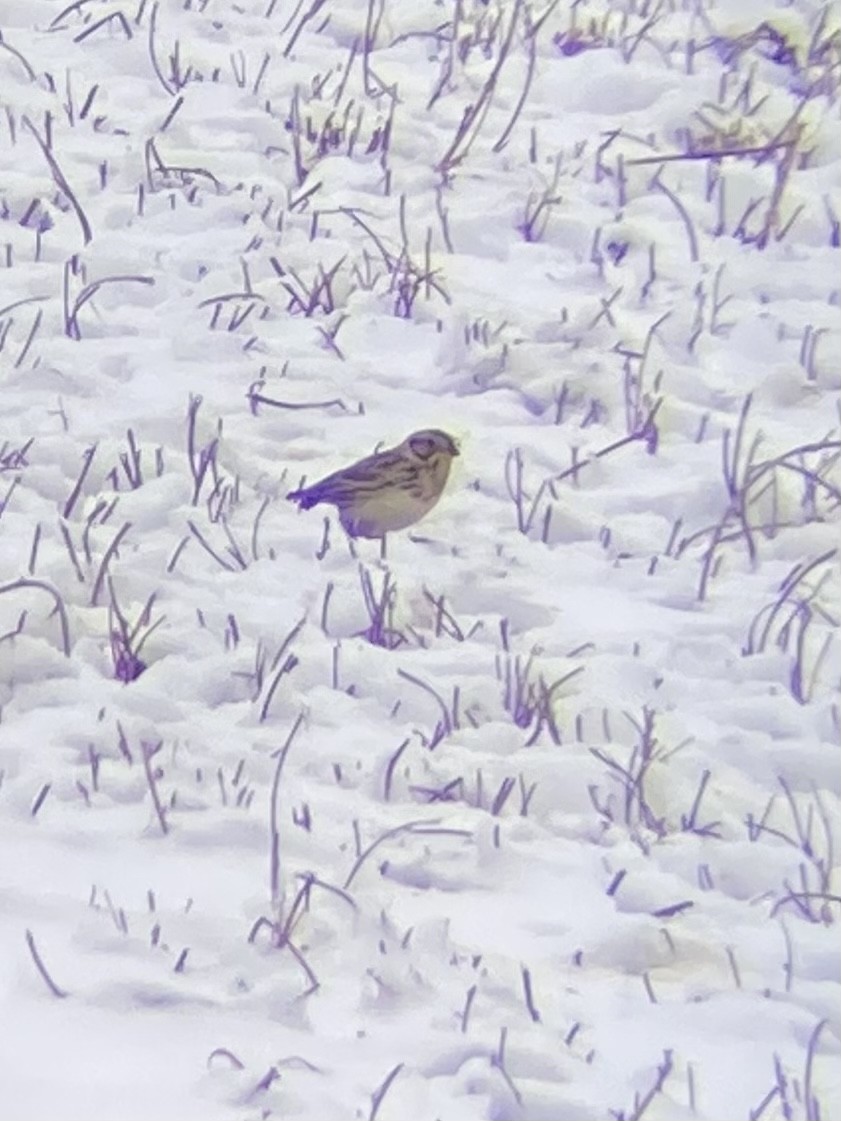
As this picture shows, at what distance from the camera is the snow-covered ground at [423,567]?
399 centimetres

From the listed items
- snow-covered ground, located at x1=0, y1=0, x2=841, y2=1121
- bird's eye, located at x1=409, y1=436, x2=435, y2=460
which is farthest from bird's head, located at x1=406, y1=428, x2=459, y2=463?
snow-covered ground, located at x1=0, y1=0, x2=841, y2=1121

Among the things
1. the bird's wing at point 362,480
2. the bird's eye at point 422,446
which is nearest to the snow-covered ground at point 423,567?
the bird's wing at point 362,480

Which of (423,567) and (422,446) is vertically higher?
(422,446)

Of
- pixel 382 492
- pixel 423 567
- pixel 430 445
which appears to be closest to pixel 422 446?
pixel 430 445

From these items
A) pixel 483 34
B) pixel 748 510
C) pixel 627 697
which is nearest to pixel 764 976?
pixel 627 697

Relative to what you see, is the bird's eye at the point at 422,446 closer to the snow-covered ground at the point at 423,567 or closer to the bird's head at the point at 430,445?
the bird's head at the point at 430,445

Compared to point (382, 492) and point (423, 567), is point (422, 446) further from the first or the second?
point (423, 567)

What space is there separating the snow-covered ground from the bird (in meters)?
0.08

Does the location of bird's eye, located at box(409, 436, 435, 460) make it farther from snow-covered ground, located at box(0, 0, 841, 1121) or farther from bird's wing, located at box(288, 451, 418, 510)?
snow-covered ground, located at box(0, 0, 841, 1121)

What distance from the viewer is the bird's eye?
5.75 metres

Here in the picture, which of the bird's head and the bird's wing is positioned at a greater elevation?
the bird's head

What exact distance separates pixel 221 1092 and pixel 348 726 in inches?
49.8

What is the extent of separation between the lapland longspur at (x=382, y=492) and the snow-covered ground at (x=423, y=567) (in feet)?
0.27

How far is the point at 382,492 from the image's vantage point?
5.67m
